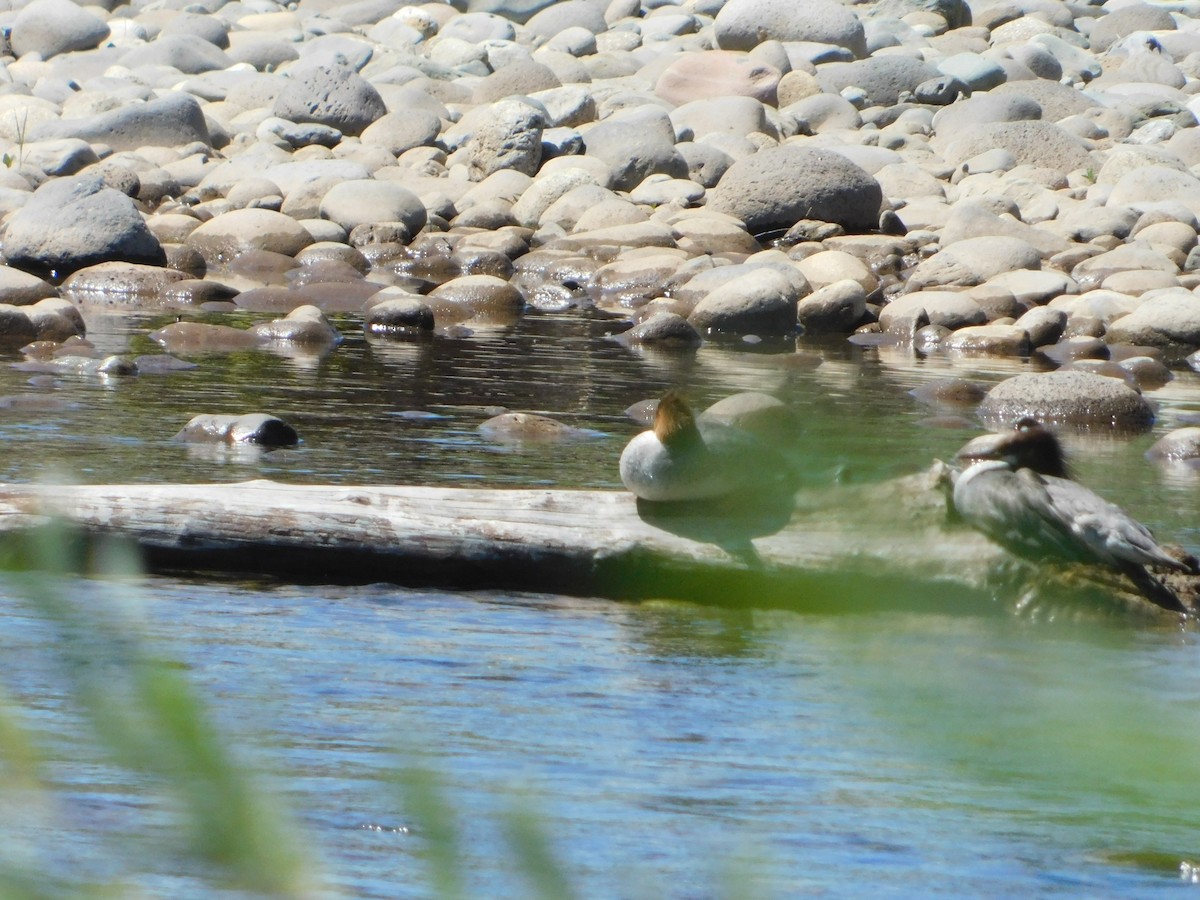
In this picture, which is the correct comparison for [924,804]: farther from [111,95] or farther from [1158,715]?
[111,95]

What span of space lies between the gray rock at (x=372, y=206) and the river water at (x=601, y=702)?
7.96m

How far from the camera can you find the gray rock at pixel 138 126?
79.4 ft

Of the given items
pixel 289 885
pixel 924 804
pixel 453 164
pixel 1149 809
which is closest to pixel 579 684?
pixel 924 804

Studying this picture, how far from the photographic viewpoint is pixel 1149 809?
982 millimetres

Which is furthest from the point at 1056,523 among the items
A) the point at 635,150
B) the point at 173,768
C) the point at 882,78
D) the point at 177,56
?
the point at 177,56

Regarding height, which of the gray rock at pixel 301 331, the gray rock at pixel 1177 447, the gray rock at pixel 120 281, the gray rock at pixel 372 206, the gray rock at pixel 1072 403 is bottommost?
the gray rock at pixel 1177 447

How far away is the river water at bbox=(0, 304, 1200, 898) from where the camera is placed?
78 centimetres

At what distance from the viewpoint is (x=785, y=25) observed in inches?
1231

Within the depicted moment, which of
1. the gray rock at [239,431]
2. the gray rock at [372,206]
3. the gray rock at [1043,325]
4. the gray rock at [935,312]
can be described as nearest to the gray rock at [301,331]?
the gray rock at [239,431]

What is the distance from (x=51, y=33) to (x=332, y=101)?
11243mm

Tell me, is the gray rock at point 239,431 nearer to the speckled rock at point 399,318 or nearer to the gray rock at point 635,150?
the speckled rock at point 399,318

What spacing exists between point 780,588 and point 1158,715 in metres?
0.67

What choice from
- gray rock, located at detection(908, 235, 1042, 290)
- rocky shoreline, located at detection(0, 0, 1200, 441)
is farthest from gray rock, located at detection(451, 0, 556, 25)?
gray rock, located at detection(908, 235, 1042, 290)

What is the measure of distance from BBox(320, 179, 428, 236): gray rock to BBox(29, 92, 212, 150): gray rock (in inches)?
208
